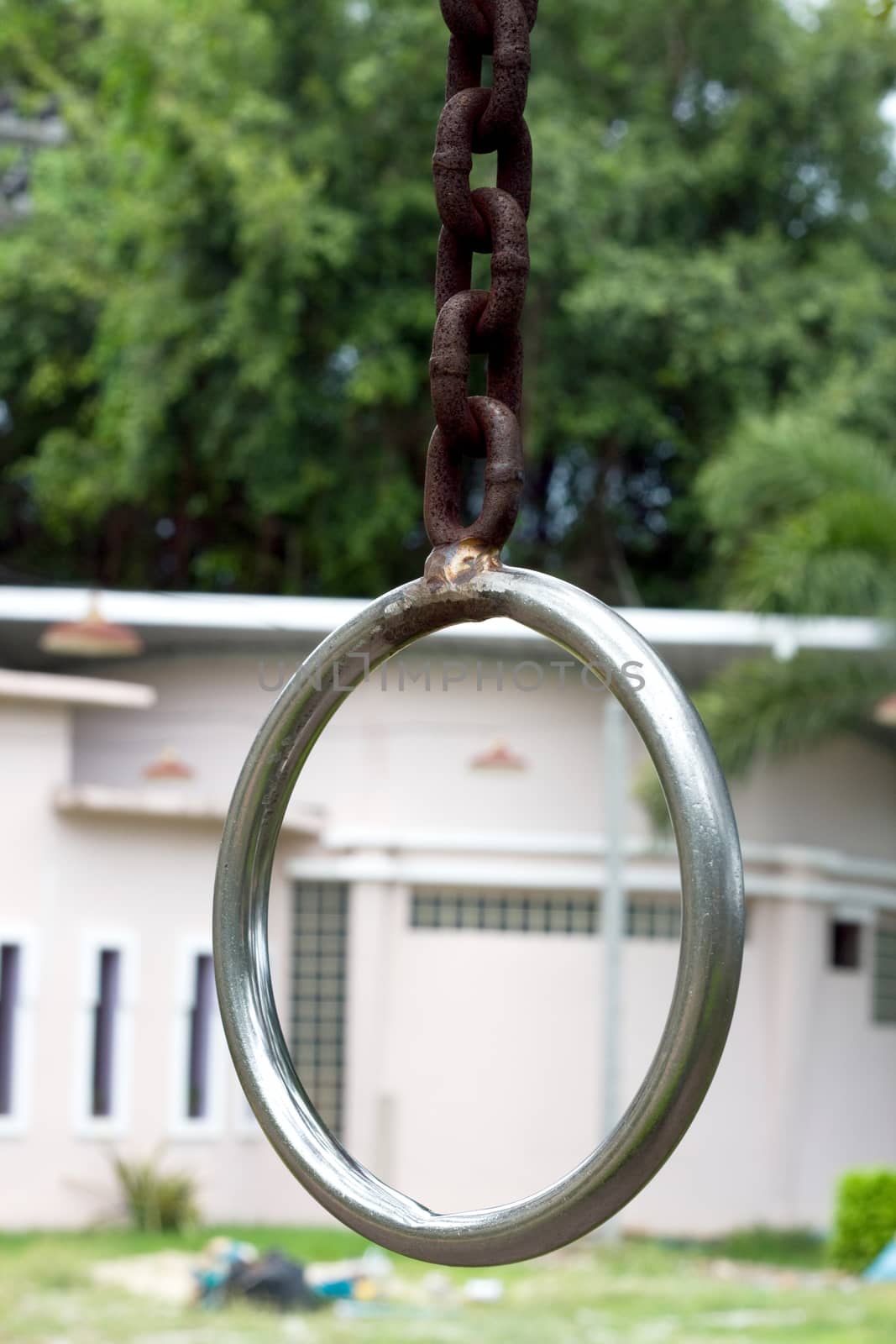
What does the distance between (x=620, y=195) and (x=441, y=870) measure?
5.17 metres

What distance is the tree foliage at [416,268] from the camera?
11.1 m

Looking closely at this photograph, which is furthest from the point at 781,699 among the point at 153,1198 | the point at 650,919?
the point at 153,1198

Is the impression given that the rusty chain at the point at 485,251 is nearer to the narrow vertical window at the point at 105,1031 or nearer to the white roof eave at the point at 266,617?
the white roof eave at the point at 266,617

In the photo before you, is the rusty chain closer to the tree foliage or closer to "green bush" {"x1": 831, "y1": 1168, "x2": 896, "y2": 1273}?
"green bush" {"x1": 831, "y1": 1168, "x2": 896, "y2": 1273}

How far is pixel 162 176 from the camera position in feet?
37.9

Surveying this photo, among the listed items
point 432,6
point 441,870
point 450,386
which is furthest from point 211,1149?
point 450,386

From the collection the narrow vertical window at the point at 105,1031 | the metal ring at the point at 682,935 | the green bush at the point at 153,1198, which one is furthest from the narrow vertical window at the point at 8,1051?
the metal ring at the point at 682,935

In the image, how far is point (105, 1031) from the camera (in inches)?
349

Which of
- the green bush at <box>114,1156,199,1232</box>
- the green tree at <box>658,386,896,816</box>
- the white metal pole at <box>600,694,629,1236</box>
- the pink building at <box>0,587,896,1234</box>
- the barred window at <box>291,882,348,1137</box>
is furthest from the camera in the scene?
the barred window at <box>291,882,348,1137</box>

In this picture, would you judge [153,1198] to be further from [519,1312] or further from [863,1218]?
[863,1218]

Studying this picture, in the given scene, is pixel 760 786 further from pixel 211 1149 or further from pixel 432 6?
pixel 432 6

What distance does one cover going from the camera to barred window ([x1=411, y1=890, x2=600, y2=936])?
375 inches

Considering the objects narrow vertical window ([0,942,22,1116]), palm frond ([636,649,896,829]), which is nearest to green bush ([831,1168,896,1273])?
palm frond ([636,649,896,829])

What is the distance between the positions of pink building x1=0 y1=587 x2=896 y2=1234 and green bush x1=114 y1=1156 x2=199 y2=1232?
0.47ft
